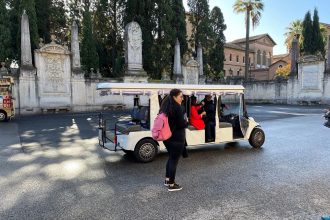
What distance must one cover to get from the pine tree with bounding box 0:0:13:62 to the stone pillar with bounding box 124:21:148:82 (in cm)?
1044

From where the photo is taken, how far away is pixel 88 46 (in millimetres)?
29062

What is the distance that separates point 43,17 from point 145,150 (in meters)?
28.7

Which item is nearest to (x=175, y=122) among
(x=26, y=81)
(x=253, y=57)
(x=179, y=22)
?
(x=26, y=81)

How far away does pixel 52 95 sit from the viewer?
74.6ft

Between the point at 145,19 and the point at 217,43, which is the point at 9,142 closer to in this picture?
the point at 145,19

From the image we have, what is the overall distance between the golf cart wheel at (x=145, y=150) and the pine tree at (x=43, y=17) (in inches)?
1086

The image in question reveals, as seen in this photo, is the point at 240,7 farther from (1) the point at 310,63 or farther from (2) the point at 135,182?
(2) the point at 135,182

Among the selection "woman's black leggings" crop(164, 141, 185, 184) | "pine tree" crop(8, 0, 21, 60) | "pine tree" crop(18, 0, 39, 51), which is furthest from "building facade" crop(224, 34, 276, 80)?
"woman's black leggings" crop(164, 141, 185, 184)

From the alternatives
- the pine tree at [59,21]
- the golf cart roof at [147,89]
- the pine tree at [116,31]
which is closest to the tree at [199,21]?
the pine tree at [116,31]

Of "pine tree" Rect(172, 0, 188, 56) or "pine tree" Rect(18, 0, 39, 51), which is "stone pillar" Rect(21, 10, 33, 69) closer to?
"pine tree" Rect(18, 0, 39, 51)

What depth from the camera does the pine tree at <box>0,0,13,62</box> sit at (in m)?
25.5

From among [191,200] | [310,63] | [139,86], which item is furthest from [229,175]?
[310,63]

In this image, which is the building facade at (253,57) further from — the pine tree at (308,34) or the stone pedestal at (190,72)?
the stone pedestal at (190,72)

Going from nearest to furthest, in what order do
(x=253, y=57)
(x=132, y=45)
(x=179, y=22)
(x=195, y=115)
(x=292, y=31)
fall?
(x=195, y=115)
(x=132, y=45)
(x=179, y=22)
(x=292, y=31)
(x=253, y=57)
